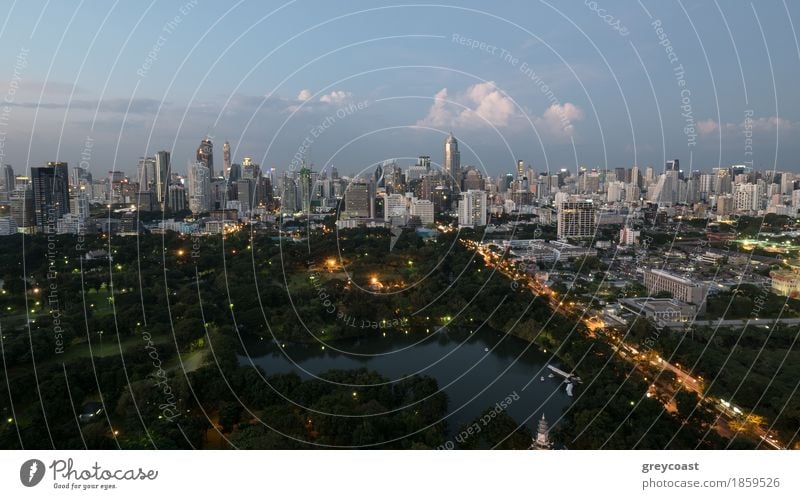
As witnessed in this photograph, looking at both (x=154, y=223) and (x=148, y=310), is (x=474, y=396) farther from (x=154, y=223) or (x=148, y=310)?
(x=154, y=223)

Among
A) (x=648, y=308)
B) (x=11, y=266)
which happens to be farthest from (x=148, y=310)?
(x=648, y=308)

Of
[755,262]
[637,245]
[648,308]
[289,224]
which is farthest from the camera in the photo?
[289,224]

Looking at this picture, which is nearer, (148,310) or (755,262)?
(148,310)

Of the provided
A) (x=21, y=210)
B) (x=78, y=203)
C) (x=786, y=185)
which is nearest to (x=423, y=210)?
(x=78, y=203)

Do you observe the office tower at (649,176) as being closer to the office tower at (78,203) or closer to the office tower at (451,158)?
the office tower at (451,158)

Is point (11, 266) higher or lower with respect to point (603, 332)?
higher

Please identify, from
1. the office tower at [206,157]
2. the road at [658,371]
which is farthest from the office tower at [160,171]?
the road at [658,371]

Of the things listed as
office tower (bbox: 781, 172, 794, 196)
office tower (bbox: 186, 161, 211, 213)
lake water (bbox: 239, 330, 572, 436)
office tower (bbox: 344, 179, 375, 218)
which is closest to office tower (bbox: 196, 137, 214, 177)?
office tower (bbox: 186, 161, 211, 213)

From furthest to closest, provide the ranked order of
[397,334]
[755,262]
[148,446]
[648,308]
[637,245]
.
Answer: [637,245] < [755,262] < [648,308] < [397,334] < [148,446]
